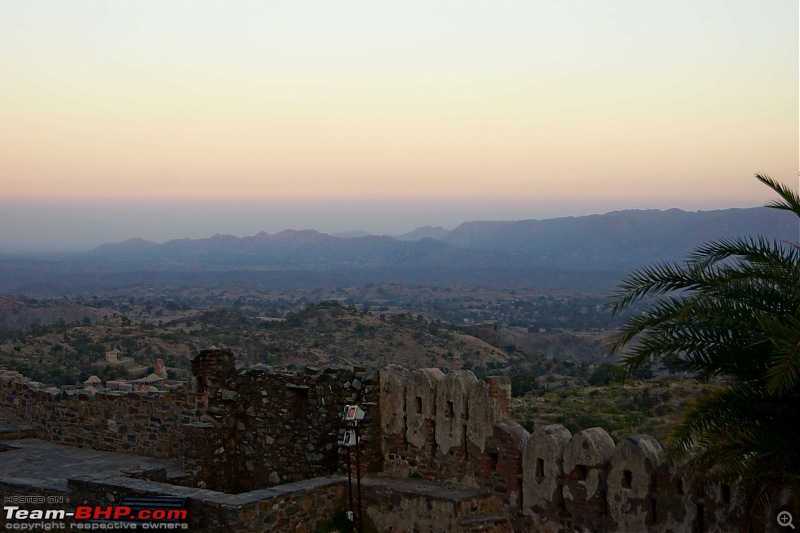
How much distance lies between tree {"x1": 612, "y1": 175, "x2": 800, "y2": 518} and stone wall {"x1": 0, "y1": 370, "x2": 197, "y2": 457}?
7.71m

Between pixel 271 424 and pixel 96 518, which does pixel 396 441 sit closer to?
pixel 271 424

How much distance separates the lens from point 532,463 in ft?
33.6

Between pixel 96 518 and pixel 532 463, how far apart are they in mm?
5466

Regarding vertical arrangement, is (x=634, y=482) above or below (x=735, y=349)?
below

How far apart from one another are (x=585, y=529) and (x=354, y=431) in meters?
3.28

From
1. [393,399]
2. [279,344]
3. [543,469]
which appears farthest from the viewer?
[279,344]

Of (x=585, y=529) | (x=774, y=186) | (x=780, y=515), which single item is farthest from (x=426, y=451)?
(x=774, y=186)

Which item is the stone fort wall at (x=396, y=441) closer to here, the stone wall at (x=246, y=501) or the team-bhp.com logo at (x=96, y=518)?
the stone wall at (x=246, y=501)

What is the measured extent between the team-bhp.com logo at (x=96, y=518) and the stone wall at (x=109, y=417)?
A: 233cm

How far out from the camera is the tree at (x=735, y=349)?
7.43 m

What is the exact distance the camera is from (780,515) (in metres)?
7.91

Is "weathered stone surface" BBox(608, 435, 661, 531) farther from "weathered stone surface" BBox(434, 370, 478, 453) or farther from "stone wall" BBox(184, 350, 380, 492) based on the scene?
"stone wall" BBox(184, 350, 380, 492)

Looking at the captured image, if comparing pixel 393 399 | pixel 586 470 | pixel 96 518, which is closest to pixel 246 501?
pixel 96 518

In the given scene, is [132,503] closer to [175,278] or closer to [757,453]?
[757,453]
